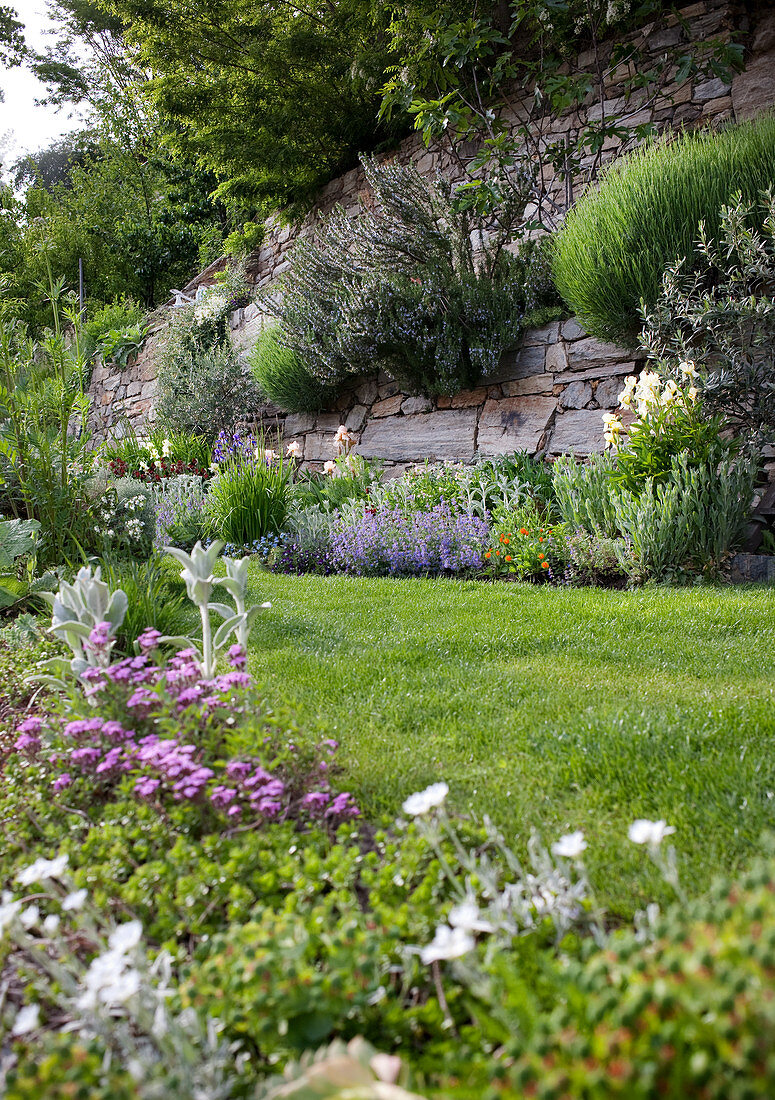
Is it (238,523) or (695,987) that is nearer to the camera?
(695,987)

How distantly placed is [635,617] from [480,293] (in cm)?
373

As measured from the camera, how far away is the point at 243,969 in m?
1.00

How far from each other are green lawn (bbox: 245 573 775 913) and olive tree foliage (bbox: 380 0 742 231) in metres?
4.06

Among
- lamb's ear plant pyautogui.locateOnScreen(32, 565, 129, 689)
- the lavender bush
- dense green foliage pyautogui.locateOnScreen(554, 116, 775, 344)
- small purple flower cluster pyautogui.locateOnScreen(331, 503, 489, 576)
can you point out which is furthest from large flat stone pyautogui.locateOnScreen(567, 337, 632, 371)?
lamb's ear plant pyautogui.locateOnScreen(32, 565, 129, 689)

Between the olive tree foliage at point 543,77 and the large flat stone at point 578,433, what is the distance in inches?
67.2

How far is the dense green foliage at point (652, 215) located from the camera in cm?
464

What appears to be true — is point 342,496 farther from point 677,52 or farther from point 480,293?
point 677,52

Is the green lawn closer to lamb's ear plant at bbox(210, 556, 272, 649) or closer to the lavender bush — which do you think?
lamb's ear plant at bbox(210, 556, 272, 649)

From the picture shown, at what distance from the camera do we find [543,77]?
6.38m

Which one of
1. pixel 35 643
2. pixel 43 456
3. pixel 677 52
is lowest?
pixel 35 643

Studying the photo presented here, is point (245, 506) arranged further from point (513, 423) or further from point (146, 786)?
point (146, 786)

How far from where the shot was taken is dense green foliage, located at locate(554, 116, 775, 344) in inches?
183

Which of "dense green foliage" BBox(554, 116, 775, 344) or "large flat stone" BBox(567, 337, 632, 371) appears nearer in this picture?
"dense green foliage" BBox(554, 116, 775, 344)

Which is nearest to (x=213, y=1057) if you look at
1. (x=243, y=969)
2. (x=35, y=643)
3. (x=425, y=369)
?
(x=243, y=969)
